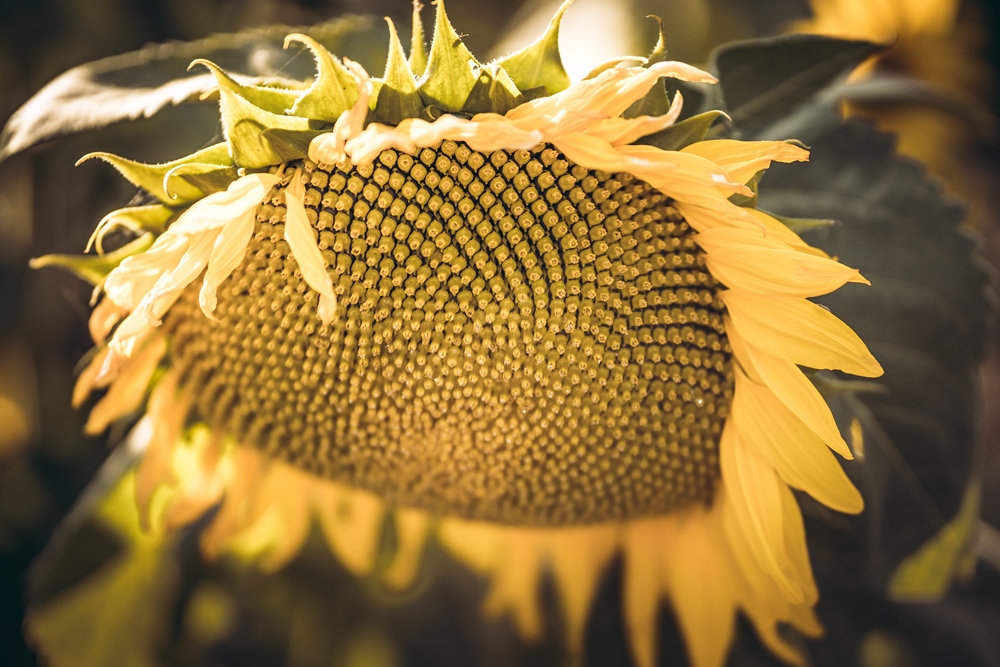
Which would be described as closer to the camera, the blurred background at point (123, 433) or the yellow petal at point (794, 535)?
the yellow petal at point (794, 535)

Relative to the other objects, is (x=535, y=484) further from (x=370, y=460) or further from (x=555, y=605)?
(x=555, y=605)

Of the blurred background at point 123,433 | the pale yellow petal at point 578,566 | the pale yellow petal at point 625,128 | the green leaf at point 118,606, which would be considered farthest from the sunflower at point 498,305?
the blurred background at point 123,433

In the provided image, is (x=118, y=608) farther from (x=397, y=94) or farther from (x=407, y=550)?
(x=397, y=94)

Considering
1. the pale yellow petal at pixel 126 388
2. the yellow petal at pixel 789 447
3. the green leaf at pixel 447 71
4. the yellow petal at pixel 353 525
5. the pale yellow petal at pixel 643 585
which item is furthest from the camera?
the yellow petal at pixel 353 525

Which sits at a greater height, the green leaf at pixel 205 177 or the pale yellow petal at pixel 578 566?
the green leaf at pixel 205 177

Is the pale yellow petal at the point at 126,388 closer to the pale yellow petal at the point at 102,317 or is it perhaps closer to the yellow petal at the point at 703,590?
the pale yellow petal at the point at 102,317

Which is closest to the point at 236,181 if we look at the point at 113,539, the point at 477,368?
the point at 477,368

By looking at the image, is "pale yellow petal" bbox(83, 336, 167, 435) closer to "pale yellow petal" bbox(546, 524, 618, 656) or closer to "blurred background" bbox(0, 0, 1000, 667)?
"blurred background" bbox(0, 0, 1000, 667)
